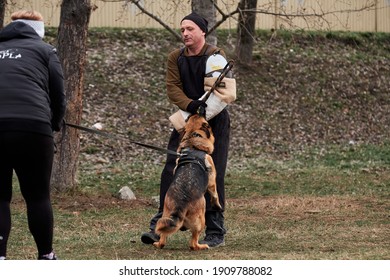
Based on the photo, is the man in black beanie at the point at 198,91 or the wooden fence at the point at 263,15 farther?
the wooden fence at the point at 263,15

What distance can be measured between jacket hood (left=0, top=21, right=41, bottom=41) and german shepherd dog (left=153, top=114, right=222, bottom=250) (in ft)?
5.88

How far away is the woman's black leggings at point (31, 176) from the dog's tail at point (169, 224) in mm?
1213

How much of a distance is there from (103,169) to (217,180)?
8.05 m

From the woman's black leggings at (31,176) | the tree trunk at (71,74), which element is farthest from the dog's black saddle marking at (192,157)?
the tree trunk at (71,74)

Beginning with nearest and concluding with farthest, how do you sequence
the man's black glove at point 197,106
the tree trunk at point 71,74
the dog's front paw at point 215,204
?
the man's black glove at point 197,106
the dog's front paw at point 215,204
the tree trunk at point 71,74

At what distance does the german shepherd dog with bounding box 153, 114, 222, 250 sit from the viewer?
26.0 feet

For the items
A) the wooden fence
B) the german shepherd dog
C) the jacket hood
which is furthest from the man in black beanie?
the wooden fence

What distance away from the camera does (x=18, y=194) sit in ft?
43.3

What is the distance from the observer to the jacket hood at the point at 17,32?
7.03m

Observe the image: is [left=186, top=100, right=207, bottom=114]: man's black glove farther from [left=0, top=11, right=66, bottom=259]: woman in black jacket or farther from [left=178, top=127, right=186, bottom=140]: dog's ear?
[left=0, top=11, right=66, bottom=259]: woman in black jacket

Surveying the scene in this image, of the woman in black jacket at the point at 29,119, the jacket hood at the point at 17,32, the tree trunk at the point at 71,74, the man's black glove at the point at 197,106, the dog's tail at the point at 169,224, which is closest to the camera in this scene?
the woman in black jacket at the point at 29,119

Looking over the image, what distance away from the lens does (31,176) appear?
6836 millimetres

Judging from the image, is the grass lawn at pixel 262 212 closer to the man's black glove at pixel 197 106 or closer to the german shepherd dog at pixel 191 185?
the german shepherd dog at pixel 191 185

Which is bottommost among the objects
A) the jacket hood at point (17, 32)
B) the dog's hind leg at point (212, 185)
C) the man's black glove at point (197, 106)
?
the dog's hind leg at point (212, 185)
